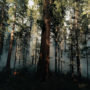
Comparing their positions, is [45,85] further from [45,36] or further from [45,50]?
[45,36]

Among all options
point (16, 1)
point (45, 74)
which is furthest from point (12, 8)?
point (45, 74)

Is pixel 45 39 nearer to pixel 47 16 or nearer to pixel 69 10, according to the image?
pixel 47 16

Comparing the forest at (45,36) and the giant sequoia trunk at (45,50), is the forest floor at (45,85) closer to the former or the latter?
the forest at (45,36)

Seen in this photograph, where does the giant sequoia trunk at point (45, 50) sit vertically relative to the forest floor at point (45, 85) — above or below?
above

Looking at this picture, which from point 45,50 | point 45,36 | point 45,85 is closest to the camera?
point 45,85

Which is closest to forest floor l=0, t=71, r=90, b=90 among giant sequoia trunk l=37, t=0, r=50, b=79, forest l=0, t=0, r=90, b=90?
forest l=0, t=0, r=90, b=90

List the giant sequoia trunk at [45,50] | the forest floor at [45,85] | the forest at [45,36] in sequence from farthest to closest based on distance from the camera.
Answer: the giant sequoia trunk at [45,50] → the forest at [45,36] → the forest floor at [45,85]

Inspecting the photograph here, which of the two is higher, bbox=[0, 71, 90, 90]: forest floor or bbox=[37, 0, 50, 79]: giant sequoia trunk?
bbox=[37, 0, 50, 79]: giant sequoia trunk

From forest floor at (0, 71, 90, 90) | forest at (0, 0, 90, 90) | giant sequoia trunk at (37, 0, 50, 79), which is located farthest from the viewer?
giant sequoia trunk at (37, 0, 50, 79)

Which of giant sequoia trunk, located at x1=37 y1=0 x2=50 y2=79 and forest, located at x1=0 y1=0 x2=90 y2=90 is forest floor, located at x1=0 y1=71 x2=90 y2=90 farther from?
giant sequoia trunk, located at x1=37 y1=0 x2=50 y2=79

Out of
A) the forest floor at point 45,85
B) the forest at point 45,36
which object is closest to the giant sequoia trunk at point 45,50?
the forest at point 45,36

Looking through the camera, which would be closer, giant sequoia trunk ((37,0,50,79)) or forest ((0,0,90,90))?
forest ((0,0,90,90))

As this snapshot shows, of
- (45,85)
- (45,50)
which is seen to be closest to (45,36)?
(45,50)

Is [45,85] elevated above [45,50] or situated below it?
below
